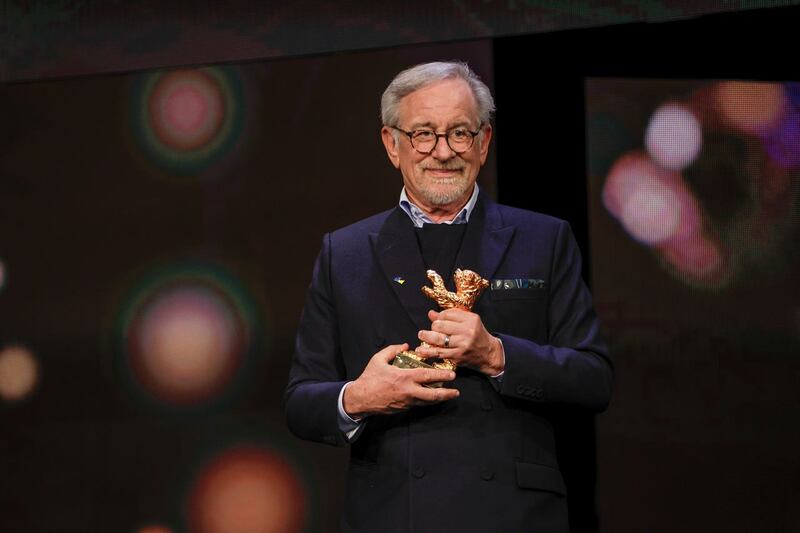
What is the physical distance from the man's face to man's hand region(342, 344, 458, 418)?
0.36 metres

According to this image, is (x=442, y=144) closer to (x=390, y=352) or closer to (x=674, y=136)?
(x=390, y=352)

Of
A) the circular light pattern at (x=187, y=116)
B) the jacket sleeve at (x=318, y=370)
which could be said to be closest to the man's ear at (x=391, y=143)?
the jacket sleeve at (x=318, y=370)

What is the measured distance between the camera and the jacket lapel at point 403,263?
2.16 metres

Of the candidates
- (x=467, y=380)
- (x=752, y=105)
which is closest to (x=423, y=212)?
(x=467, y=380)

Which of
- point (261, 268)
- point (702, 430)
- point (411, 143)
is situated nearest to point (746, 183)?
point (702, 430)

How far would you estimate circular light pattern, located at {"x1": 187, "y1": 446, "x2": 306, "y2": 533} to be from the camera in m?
3.34

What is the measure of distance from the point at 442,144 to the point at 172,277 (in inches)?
60.6

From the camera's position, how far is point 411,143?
7.16ft

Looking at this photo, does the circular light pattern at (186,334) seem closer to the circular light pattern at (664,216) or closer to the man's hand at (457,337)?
the circular light pattern at (664,216)

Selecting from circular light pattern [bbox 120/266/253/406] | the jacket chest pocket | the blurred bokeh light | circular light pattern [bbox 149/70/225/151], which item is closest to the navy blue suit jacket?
the jacket chest pocket

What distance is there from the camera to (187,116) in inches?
137

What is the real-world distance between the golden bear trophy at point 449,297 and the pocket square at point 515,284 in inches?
4.7

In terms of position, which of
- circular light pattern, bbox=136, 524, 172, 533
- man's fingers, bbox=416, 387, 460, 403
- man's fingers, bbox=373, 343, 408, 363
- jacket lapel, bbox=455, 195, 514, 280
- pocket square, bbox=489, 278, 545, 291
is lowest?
circular light pattern, bbox=136, 524, 172, 533

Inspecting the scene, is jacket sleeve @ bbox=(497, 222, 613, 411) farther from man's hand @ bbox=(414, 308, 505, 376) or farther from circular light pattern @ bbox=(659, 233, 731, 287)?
circular light pattern @ bbox=(659, 233, 731, 287)
